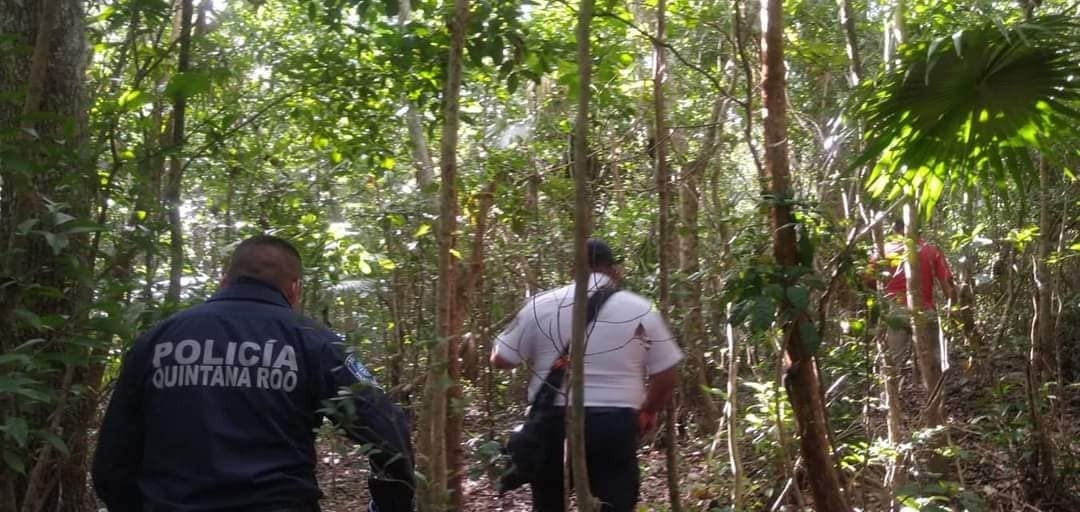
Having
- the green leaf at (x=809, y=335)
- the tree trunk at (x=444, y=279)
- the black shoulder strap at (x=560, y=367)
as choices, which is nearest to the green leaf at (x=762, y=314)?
the green leaf at (x=809, y=335)

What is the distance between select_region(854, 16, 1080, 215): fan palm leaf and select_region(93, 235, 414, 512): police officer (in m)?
2.12

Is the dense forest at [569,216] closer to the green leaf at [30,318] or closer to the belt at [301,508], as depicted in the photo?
the green leaf at [30,318]

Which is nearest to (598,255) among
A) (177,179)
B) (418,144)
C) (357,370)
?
(357,370)

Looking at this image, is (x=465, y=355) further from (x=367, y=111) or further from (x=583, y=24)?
(x=583, y=24)

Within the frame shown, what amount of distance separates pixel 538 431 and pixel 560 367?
27 centimetres

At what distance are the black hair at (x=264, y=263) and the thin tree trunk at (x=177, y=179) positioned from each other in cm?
101

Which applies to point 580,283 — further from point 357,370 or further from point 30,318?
point 30,318

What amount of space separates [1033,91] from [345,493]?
4.79 m

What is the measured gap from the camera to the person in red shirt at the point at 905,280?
5195 millimetres

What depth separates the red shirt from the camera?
5.68 meters

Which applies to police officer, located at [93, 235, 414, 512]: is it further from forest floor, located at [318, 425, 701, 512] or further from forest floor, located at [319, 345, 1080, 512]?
forest floor, located at [318, 425, 701, 512]

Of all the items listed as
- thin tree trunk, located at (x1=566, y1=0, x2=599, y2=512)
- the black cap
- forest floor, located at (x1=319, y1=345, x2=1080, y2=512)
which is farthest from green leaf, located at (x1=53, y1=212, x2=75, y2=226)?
forest floor, located at (x1=319, y1=345, x2=1080, y2=512)

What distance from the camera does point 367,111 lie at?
5.81 meters

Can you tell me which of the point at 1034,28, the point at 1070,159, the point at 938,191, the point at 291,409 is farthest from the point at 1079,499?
the point at 291,409
